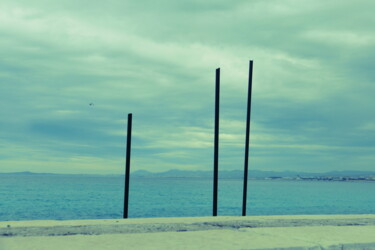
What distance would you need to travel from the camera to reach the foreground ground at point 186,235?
29.7 ft

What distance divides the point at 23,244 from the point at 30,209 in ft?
157

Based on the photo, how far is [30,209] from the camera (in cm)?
5434

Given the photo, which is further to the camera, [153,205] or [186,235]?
[153,205]

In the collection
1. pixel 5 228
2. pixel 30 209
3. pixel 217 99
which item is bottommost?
pixel 30 209

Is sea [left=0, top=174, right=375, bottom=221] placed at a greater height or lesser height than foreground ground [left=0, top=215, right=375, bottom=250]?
lesser

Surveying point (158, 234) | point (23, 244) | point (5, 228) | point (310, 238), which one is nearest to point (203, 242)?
point (158, 234)

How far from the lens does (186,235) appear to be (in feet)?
34.1

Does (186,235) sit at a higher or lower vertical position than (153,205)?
higher

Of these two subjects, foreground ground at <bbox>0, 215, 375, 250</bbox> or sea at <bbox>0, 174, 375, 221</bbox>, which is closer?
foreground ground at <bbox>0, 215, 375, 250</bbox>

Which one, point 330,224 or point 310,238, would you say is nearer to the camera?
point 310,238

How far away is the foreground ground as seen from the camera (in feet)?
29.7

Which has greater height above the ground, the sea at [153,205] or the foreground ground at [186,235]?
the foreground ground at [186,235]

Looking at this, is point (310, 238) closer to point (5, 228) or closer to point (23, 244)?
point (23, 244)

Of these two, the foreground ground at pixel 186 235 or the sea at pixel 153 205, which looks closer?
the foreground ground at pixel 186 235
